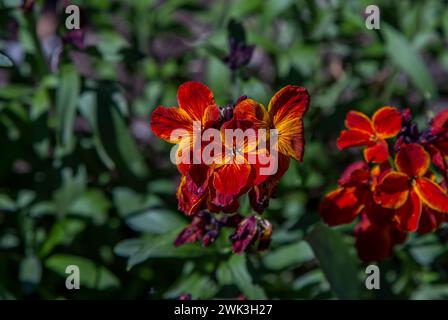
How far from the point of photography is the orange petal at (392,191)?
5.69ft

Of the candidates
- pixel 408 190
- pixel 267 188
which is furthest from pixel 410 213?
pixel 267 188

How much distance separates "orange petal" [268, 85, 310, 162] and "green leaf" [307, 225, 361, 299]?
0.40m

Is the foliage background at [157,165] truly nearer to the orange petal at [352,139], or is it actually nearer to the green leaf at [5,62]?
the orange petal at [352,139]

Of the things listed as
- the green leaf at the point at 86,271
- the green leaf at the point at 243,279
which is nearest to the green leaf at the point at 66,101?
the green leaf at the point at 86,271

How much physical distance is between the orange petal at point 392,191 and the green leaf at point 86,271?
107cm

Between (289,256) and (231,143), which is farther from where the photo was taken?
(289,256)

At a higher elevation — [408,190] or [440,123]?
[440,123]

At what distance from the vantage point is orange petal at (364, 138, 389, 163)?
1754 mm

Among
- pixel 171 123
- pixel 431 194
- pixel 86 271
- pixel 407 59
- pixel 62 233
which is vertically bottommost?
pixel 86 271

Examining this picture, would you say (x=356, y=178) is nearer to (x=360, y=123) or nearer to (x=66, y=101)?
(x=360, y=123)

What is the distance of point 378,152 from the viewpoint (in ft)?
5.79

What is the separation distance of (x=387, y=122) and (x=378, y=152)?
93 mm

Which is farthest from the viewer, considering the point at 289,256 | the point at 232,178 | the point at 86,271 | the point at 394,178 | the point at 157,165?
the point at 157,165
